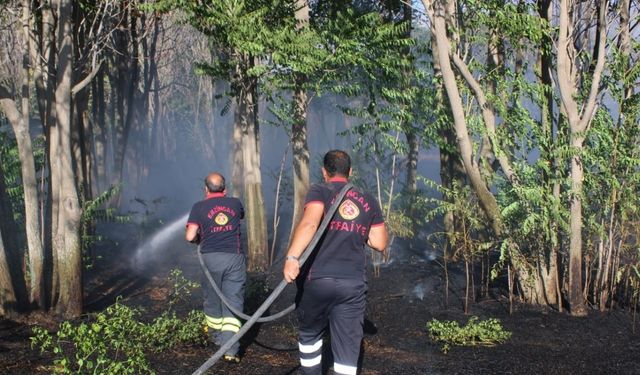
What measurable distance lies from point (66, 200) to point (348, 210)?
17.6 feet

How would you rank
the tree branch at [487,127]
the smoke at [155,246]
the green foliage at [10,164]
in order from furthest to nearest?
the smoke at [155,246] < the green foliage at [10,164] < the tree branch at [487,127]

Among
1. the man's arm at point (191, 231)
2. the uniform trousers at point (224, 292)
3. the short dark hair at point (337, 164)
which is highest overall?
the short dark hair at point (337, 164)

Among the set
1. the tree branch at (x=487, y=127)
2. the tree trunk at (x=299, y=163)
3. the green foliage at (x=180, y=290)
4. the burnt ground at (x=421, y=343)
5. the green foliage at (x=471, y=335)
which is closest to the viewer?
the burnt ground at (x=421, y=343)

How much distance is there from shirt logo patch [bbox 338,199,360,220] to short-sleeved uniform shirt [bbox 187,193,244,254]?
2374 millimetres

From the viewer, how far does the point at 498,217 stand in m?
10.1

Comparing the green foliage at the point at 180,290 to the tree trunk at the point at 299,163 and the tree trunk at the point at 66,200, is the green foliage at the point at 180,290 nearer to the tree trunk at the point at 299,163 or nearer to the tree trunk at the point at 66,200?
the tree trunk at the point at 66,200

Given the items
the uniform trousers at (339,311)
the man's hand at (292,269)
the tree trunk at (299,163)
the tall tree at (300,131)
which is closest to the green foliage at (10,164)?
the tall tree at (300,131)

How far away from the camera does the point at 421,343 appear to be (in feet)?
27.9

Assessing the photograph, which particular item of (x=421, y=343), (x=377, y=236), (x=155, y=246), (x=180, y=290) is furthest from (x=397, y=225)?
(x=377, y=236)

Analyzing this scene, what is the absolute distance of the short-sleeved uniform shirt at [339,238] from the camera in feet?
17.8

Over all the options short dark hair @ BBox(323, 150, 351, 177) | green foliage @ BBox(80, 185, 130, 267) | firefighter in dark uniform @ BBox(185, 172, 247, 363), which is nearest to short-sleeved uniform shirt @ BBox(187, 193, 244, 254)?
firefighter in dark uniform @ BBox(185, 172, 247, 363)

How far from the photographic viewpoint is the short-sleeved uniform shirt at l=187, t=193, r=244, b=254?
24.6 ft

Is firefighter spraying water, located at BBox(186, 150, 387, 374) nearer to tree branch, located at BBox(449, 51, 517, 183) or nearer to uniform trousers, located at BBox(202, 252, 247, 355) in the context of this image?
uniform trousers, located at BBox(202, 252, 247, 355)

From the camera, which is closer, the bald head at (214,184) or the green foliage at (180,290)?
the bald head at (214,184)
